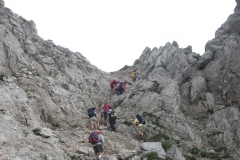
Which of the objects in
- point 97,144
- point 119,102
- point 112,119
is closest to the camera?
point 97,144

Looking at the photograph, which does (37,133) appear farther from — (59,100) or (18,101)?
(59,100)

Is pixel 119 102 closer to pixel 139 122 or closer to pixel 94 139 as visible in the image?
pixel 139 122

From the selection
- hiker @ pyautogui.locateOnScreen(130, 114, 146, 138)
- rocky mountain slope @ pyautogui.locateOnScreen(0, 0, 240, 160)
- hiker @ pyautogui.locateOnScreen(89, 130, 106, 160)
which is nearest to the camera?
hiker @ pyautogui.locateOnScreen(89, 130, 106, 160)

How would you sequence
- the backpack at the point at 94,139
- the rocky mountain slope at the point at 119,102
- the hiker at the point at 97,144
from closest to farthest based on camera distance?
the hiker at the point at 97,144
the backpack at the point at 94,139
the rocky mountain slope at the point at 119,102

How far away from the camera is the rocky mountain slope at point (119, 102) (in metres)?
21.8

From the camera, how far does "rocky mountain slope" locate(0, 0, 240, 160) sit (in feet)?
71.6

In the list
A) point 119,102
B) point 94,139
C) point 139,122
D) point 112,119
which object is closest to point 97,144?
point 94,139

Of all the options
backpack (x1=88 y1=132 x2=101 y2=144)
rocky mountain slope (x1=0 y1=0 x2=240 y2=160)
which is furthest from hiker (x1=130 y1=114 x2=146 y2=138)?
backpack (x1=88 y1=132 x2=101 y2=144)

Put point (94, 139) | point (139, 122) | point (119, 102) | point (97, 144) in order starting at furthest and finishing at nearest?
point (119, 102), point (139, 122), point (94, 139), point (97, 144)

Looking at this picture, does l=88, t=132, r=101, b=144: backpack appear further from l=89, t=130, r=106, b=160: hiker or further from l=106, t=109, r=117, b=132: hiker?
l=106, t=109, r=117, b=132: hiker

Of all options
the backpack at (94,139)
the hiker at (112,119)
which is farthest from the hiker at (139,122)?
the backpack at (94,139)

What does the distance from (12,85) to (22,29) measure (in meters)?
19.4

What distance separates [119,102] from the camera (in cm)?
3747

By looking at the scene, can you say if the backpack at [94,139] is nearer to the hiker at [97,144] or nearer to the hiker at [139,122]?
the hiker at [97,144]
